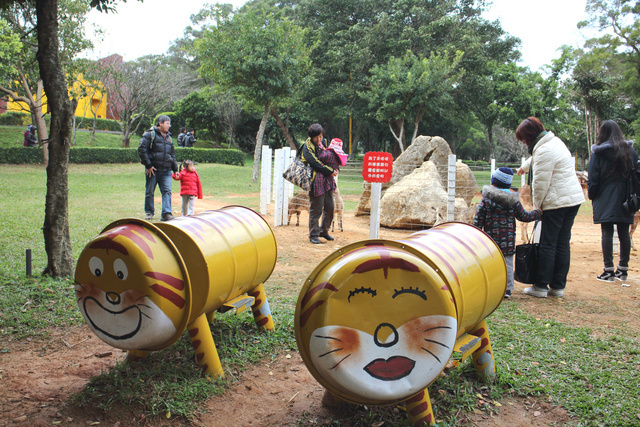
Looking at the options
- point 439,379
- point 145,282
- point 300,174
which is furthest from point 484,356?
point 300,174

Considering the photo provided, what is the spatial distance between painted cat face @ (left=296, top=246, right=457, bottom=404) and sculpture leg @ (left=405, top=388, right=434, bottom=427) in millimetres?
344

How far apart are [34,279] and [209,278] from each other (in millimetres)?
3039

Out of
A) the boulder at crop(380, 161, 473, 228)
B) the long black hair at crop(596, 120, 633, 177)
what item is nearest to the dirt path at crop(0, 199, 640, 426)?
the long black hair at crop(596, 120, 633, 177)

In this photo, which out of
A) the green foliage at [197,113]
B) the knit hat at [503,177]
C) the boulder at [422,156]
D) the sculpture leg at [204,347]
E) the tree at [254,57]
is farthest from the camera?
the green foliage at [197,113]

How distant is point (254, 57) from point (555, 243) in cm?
1455

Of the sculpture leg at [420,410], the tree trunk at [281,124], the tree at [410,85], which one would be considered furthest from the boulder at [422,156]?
the tree trunk at [281,124]

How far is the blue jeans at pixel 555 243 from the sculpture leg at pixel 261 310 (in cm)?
299

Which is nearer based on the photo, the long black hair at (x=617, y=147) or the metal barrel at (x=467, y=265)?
the metal barrel at (x=467, y=265)

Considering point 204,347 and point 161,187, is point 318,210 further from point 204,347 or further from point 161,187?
point 204,347

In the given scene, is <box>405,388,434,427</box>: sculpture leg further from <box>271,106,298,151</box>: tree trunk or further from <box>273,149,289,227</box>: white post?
<box>271,106,298,151</box>: tree trunk

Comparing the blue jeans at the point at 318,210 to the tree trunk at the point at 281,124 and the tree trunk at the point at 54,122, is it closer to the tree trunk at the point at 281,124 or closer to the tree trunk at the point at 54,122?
the tree trunk at the point at 54,122

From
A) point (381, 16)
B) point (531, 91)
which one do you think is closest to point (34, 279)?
point (381, 16)

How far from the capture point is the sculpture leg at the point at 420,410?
2619mm

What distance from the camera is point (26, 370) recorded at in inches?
Answer: 133
